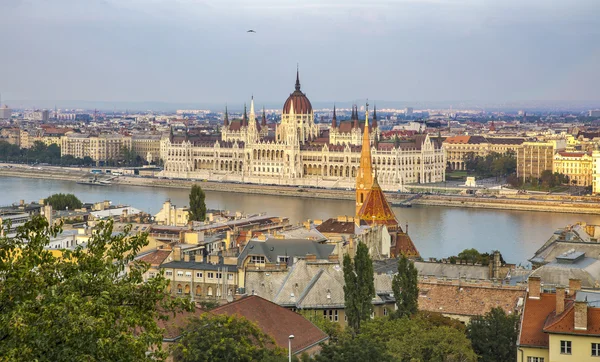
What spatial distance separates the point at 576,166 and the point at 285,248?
35998 mm

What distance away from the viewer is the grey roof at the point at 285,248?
15.5 meters

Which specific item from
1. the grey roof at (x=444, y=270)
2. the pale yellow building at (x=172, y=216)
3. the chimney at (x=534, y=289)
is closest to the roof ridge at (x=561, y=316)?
the chimney at (x=534, y=289)

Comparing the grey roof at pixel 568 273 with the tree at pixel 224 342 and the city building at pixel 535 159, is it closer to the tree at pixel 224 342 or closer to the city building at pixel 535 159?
the tree at pixel 224 342

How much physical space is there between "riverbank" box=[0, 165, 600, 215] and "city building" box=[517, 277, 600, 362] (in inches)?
1165

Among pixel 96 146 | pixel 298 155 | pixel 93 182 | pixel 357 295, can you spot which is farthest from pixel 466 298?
pixel 96 146

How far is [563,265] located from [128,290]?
9.05 metres

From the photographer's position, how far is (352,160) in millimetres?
53062

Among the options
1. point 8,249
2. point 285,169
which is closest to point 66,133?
point 285,169

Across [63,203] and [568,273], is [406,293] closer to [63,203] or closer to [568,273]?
[568,273]

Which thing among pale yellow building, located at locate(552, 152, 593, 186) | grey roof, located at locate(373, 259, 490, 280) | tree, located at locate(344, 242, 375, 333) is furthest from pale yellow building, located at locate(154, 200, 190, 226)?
pale yellow building, located at locate(552, 152, 593, 186)

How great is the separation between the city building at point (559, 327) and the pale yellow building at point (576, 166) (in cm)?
3925

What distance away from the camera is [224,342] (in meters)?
8.98

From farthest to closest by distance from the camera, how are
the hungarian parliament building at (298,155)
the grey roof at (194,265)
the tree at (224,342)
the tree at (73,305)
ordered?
the hungarian parliament building at (298,155), the grey roof at (194,265), the tree at (224,342), the tree at (73,305)

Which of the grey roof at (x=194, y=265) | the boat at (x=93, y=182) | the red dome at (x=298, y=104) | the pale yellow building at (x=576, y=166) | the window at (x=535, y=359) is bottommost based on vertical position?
the boat at (x=93, y=182)
